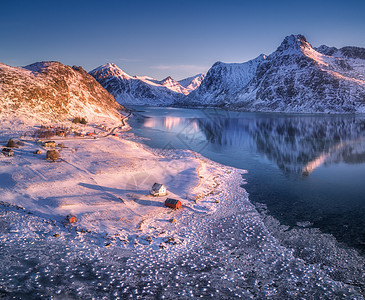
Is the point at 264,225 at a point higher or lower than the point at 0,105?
lower

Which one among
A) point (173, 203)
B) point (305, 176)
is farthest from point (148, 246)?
point (305, 176)

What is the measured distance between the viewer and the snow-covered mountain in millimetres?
80606

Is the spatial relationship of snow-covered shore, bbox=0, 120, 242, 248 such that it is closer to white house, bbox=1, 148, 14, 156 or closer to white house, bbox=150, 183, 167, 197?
white house, bbox=150, 183, 167, 197

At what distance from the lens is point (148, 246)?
961 inches

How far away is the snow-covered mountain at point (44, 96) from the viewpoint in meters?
80.6

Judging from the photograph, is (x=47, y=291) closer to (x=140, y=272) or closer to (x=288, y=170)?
(x=140, y=272)

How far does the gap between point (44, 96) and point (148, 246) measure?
90.3m

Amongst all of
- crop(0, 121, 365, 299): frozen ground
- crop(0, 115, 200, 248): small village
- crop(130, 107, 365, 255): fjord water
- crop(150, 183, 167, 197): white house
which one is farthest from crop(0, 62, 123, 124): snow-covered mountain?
crop(150, 183, 167, 197): white house

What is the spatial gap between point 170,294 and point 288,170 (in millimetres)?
41541

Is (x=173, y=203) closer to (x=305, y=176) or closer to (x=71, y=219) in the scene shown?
(x=71, y=219)

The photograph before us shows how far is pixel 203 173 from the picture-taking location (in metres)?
47.8

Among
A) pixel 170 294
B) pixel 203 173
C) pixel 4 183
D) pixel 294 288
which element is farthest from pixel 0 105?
pixel 294 288

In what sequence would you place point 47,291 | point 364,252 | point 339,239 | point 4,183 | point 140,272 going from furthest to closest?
point 4,183 < point 339,239 < point 364,252 < point 140,272 < point 47,291

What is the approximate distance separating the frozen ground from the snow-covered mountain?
161ft
